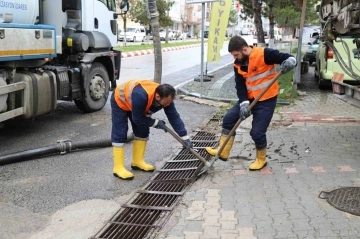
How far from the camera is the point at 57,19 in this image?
7473 mm

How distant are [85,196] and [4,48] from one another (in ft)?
8.30

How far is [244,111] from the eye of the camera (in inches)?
191

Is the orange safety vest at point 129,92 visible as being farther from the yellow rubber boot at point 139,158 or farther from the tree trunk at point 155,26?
the tree trunk at point 155,26

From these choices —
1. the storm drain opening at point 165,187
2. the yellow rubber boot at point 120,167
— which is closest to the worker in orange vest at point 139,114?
the yellow rubber boot at point 120,167

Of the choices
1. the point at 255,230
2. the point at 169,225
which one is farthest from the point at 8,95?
the point at 255,230

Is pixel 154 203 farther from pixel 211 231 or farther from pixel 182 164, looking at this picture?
pixel 182 164

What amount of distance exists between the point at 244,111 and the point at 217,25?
7.06 meters

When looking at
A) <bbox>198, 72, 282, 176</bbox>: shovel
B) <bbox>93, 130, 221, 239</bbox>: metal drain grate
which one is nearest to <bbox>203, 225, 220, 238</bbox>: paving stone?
<bbox>93, 130, 221, 239</bbox>: metal drain grate

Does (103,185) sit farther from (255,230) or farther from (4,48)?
(4,48)

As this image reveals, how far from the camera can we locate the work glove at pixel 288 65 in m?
4.57

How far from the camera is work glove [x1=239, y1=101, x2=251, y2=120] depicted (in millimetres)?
4855

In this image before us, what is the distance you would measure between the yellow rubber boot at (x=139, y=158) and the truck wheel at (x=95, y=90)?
3.15 meters

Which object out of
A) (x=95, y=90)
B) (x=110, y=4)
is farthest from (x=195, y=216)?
(x=110, y=4)

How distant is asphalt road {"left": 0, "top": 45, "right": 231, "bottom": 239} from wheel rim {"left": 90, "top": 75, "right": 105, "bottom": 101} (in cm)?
61
